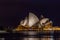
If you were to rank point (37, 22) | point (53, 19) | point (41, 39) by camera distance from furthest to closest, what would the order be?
point (53, 19) → point (37, 22) → point (41, 39)

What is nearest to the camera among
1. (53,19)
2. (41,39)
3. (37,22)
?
(41,39)

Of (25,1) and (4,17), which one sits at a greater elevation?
(25,1)

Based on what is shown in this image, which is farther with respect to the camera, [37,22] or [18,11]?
[18,11]

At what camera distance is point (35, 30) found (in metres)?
1.15

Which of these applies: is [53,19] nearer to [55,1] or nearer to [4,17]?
[55,1]

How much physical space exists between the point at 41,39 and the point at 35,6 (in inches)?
14.2

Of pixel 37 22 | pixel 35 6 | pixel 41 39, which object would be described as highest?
pixel 35 6

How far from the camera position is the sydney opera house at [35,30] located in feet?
3.43

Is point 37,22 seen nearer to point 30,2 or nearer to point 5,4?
point 30,2

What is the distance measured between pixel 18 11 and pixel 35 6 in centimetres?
14

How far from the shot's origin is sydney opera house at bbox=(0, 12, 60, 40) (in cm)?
105

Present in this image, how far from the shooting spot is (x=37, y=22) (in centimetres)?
124

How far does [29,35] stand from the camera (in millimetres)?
1139

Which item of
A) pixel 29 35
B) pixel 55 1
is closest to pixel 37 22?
pixel 29 35
